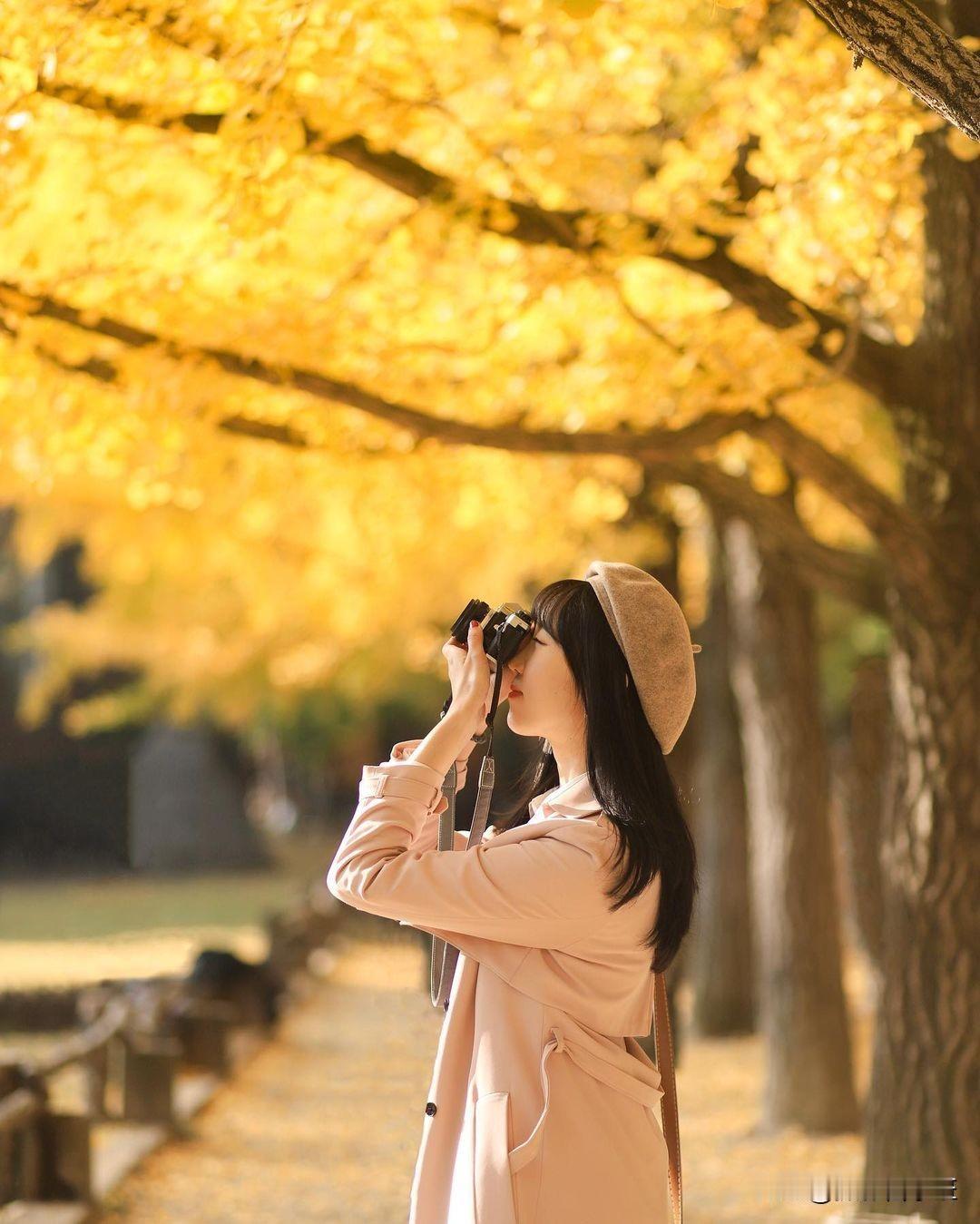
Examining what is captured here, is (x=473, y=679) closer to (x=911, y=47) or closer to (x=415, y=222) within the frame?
(x=911, y=47)

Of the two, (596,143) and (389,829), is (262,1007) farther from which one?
(389,829)

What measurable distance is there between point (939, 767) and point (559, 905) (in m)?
3.32

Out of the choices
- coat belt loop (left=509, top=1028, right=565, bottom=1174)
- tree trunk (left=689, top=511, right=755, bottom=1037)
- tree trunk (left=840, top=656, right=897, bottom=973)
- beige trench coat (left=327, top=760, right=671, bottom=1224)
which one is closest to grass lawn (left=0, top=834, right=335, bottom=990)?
tree trunk (left=689, top=511, right=755, bottom=1037)

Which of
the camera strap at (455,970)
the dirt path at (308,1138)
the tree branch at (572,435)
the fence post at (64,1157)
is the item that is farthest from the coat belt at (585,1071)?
the fence post at (64,1157)

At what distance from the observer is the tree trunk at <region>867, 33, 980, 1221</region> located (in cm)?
549

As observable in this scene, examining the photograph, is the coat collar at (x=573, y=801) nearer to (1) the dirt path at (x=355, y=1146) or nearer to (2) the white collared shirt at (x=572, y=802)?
(2) the white collared shirt at (x=572, y=802)

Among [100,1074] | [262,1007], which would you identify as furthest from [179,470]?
[262,1007]

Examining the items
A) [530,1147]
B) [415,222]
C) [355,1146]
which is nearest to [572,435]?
[415,222]

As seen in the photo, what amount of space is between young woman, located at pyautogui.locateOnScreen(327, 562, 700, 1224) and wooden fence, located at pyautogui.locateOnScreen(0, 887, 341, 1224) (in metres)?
4.34

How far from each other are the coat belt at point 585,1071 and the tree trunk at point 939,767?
3.06m

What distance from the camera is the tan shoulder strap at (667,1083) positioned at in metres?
2.95

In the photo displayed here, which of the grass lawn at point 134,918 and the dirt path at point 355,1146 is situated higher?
the grass lawn at point 134,918

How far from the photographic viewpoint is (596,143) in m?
6.61

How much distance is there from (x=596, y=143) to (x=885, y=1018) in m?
3.68
